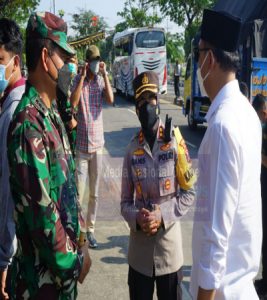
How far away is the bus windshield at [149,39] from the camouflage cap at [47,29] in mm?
21735

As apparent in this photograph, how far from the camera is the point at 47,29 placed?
1.94 metres

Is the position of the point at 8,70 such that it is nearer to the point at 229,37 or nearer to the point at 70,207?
the point at 70,207

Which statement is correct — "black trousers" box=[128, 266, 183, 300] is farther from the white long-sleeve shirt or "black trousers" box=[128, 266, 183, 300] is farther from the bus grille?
the bus grille

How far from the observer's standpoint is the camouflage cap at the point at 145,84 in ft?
9.62

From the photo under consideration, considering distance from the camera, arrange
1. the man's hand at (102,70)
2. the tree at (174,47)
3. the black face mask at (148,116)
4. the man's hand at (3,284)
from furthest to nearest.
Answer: the tree at (174,47)
the man's hand at (102,70)
the black face mask at (148,116)
the man's hand at (3,284)

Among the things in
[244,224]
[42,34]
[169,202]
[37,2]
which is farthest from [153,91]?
[37,2]

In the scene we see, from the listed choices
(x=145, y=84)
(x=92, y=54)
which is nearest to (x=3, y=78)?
(x=145, y=84)

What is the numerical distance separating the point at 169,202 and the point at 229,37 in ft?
3.82

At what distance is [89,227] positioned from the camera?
4.86 m

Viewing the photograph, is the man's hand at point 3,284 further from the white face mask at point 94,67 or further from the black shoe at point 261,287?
the white face mask at point 94,67

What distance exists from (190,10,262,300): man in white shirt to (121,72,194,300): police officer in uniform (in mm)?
745

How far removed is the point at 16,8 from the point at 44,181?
44.4 feet

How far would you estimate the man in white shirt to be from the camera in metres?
1.76

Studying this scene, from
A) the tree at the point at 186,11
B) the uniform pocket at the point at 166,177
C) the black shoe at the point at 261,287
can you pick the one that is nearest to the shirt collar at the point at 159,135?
the uniform pocket at the point at 166,177
